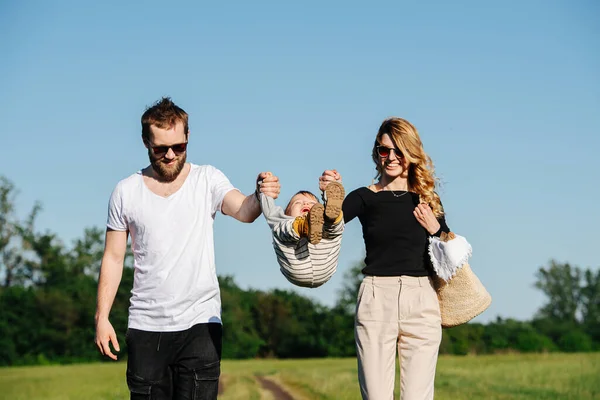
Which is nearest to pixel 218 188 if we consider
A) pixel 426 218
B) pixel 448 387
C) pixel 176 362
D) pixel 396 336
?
pixel 176 362

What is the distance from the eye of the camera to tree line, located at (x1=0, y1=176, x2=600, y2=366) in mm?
71188

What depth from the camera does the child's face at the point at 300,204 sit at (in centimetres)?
654

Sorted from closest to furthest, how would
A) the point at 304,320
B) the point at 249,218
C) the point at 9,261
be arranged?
the point at 249,218 → the point at 9,261 → the point at 304,320

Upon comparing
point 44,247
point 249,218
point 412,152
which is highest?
point 44,247

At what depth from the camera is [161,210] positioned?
653 cm

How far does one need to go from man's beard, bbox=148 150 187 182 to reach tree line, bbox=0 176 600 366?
5971 centimetres

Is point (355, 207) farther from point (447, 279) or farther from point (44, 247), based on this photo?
point (44, 247)

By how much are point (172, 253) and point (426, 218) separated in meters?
2.13

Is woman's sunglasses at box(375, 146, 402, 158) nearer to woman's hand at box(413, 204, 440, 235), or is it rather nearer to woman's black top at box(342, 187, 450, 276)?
woman's black top at box(342, 187, 450, 276)

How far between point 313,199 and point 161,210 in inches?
45.1

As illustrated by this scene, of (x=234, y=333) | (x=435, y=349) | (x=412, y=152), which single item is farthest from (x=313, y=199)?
(x=234, y=333)

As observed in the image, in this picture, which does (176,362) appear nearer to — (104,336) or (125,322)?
(104,336)

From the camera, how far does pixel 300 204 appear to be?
6602 millimetres

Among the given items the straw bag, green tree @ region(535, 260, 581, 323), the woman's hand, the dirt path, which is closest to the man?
the woman's hand
